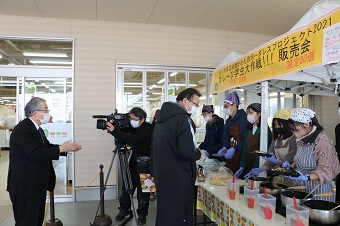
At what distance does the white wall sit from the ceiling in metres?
0.17

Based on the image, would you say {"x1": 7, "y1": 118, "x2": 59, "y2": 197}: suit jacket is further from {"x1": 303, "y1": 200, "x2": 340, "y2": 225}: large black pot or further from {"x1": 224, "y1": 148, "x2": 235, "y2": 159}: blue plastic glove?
{"x1": 303, "y1": 200, "x2": 340, "y2": 225}: large black pot

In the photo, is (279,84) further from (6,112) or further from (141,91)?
(6,112)

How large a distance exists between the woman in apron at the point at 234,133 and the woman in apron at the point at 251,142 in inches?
2.8

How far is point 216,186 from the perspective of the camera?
277 centimetres

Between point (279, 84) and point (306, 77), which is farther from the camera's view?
point (279, 84)

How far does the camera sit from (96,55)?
5000 mm

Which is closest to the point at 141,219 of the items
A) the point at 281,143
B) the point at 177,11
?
the point at 281,143

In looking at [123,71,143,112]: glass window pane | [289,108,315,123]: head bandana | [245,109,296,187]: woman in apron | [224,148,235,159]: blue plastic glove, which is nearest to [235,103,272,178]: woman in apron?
[224,148,235,159]: blue plastic glove

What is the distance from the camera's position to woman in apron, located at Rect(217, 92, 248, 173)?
10.8ft

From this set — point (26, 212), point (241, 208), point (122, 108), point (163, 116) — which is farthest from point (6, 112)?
point (241, 208)

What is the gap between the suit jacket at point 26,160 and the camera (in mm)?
2480

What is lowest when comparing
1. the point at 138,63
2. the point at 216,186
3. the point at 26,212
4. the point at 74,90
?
the point at 26,212

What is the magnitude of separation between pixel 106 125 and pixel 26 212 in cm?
127

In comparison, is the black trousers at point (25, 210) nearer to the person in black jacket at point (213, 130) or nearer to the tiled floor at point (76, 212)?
the tiled floor at point (76, 212)
